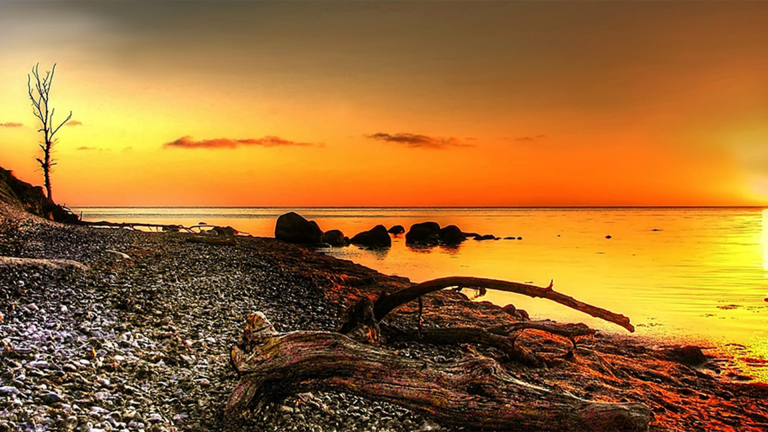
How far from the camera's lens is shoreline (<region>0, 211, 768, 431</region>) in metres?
5.30

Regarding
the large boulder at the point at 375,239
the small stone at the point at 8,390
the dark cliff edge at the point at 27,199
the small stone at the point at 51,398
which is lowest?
the large boulder at the point at 375,239

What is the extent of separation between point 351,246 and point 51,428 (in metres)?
32.0

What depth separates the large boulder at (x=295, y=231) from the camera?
113 feet

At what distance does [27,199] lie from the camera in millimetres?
22875

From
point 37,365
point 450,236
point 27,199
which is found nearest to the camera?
point 37,365

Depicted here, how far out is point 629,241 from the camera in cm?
3962

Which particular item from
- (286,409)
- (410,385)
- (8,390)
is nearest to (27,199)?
(8,390)

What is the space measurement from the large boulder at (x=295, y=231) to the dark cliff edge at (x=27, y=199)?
1269cm

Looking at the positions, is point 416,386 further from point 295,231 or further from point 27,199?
point 295,231

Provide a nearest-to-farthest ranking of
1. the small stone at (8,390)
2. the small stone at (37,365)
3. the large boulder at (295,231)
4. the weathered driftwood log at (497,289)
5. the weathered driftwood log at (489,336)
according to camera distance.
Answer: the small stone at (8,390) → the small stone at (37,365) → the weathered driftwood log at (497,289) → the weathered driftwood log at (489,336) → the large boulder at (295,231)

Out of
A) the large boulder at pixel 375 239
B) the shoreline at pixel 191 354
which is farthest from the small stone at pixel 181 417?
the large boulder at pixel 375 239

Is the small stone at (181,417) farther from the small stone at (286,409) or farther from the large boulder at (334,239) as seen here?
the large boulder at (334,239)

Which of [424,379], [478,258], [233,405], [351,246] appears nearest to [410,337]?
[424,379]

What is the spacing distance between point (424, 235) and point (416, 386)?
36137mm
